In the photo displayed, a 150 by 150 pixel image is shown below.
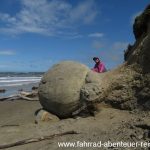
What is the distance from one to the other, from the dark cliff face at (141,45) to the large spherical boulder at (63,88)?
4.10ft

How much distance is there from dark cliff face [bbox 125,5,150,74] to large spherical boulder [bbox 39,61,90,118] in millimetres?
1248

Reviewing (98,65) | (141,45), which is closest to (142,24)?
(141,45)

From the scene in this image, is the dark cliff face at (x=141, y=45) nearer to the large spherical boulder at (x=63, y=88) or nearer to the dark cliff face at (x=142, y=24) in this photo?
the dark cliff face at (x=142, y=24)

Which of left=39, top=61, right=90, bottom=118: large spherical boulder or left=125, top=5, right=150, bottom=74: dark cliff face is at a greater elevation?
left=125, top=5, right=150, bottom=74: dark cliff face

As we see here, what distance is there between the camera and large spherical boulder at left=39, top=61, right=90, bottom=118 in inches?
293

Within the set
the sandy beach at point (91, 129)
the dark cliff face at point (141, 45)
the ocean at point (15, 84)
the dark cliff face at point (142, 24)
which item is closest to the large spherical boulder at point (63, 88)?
the sandy beach at point (91, 129)

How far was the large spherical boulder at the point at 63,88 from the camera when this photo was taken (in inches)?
293

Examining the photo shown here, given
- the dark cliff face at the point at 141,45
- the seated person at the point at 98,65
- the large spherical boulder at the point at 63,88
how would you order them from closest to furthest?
the dark cliff face at the point at 141,45 → the large spherical boulder at the point at 63,88 → the seated person at the point at 98,65

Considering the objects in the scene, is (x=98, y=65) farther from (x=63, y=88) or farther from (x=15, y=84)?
(x=15, y=84)

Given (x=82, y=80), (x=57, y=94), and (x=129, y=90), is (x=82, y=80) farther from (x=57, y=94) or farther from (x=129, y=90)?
A: (x=129, y=90)

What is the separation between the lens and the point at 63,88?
295 inches

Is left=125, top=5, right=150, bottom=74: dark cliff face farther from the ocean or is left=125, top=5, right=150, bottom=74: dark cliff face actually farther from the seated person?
the ocean

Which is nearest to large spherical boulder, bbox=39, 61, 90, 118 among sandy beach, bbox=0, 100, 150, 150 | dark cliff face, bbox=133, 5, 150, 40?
sandy beach, bbox=0, 100, 150, 150

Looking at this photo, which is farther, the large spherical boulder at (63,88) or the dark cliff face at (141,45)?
the large spherical boulder at (63,88)
